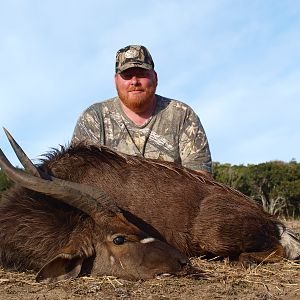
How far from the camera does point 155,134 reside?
24.8ft

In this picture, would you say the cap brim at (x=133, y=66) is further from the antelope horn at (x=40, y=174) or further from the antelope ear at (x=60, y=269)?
the antelope ear at (x=60, y=269)

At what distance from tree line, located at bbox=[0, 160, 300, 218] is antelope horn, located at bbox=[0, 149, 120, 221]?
1174cm

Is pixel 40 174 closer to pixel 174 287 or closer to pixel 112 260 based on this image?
pixel 112 260

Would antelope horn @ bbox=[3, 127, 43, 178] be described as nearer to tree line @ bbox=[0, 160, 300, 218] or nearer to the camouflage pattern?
the camouflage pattern

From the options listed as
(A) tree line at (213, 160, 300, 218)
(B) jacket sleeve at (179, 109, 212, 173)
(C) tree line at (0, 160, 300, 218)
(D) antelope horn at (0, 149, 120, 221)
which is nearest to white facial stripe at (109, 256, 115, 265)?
(D) antelope horn at (0, 149, 120, 221)

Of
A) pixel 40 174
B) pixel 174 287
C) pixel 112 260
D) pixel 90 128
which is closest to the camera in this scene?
pixel 174 287

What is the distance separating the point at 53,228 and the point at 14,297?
38.5 inches

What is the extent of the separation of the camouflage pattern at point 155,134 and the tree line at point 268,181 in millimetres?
9346

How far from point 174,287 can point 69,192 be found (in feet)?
3.89

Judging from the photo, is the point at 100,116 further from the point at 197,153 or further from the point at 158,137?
the point at 197,153

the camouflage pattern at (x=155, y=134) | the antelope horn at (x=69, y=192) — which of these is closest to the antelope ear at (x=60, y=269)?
the antelope horn at (x=69, y=192)

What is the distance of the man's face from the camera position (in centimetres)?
753

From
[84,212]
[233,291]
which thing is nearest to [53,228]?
[84,212]

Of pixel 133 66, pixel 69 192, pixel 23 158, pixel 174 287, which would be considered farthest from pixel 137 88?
pixel 174 287
